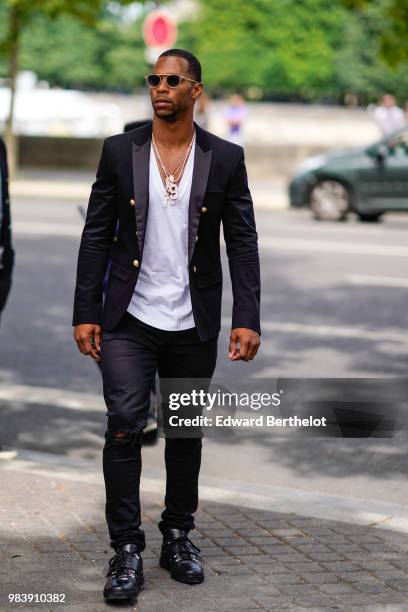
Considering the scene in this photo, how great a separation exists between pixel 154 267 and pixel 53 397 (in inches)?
152

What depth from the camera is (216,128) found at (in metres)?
65.2

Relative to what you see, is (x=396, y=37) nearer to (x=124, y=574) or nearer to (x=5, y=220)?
(x=5, y=220)

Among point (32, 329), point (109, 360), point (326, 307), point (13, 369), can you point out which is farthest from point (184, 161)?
point (326, 307)

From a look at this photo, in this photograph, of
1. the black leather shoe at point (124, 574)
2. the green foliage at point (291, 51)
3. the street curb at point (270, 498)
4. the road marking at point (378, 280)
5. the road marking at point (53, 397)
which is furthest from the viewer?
the green foliage at point (291, 51)

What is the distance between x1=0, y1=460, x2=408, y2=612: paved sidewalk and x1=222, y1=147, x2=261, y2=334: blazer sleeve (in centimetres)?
89

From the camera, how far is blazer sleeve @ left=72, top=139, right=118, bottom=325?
15.2 ft

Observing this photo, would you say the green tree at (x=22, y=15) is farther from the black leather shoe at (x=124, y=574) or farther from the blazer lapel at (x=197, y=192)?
the black leather shoe at (x=124, y=574)

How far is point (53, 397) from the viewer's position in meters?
8.31

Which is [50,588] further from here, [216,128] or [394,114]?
[216,128]

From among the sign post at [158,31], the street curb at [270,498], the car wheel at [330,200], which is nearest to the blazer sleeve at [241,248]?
the street curb at [270,498]

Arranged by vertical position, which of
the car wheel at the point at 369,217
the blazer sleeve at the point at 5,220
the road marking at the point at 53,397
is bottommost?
the road marking at the point at 53,397

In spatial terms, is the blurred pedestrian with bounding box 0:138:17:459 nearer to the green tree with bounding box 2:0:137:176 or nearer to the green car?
the green car

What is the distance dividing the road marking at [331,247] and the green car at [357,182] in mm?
2915

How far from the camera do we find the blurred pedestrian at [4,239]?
21.0 ft
